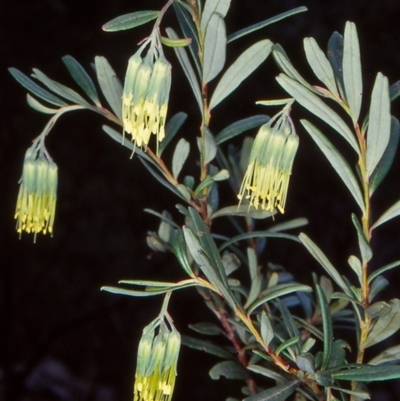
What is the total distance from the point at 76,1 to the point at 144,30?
0.18 m

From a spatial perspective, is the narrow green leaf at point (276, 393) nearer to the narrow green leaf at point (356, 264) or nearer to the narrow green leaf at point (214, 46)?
the narrow green leaf at point (356, 264)

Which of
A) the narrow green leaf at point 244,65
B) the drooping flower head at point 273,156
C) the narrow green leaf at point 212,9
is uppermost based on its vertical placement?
the narrow green leaf at point 212,9

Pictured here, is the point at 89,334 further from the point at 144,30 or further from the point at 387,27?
the point at 387,27

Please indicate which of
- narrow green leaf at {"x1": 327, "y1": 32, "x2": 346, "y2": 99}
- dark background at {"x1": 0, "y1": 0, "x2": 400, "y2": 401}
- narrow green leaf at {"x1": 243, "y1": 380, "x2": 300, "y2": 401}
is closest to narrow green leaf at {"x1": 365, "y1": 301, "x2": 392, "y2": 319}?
narrow green leaf at {"x1": 243, "y1": 380, "x2": 300, "y2": 401}

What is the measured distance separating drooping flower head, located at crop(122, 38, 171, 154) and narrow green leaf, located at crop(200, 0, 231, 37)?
0.08 m

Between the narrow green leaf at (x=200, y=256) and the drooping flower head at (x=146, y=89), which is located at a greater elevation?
the drooping flower head at (x=146, y=89)

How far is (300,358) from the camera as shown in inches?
26.2

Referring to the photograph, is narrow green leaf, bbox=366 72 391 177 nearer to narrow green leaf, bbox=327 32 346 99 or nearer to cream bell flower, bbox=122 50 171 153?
narrow green leaf, bbox=327 32 346 99

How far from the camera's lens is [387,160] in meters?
0.72

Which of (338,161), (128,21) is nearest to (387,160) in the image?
(338,161)

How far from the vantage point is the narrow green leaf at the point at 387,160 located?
0.71 m

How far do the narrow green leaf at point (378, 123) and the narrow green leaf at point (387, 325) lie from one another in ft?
0.45

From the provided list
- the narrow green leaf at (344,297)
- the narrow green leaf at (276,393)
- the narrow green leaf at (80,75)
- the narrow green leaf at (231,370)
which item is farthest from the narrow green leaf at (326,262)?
the narrow green leaf at (80,75)

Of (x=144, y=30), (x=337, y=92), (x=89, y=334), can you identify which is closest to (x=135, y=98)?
(x=337, y=92)
